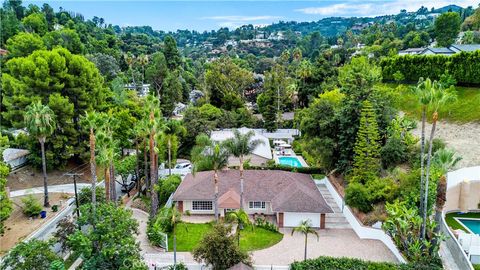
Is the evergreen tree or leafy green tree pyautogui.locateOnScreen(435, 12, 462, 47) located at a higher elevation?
leafy green tree pyautogui.locateOnScreen(435, 12, 462, 47)

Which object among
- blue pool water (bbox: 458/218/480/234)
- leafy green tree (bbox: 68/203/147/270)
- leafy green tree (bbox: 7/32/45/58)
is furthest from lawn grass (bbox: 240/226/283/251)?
leafy green tree (bbox: 7/32/45/58)

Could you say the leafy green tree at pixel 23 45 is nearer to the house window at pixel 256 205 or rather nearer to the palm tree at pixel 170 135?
the palm tree at pixel 170 135

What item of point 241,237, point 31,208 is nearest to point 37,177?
point 31,208

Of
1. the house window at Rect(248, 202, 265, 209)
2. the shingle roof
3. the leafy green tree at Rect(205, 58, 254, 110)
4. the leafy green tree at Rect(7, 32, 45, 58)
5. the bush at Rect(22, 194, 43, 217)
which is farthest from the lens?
the leafy green tree at Rect(205, 58, 254, 110)

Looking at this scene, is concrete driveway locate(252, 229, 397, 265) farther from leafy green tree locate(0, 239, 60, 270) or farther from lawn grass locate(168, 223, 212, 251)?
leafy green tree locate(0, 239, 60, 270)

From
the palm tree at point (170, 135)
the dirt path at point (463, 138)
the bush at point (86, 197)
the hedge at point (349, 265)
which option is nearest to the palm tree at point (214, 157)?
the palm tree at point (170, 135)

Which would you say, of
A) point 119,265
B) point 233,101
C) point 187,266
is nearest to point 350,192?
point 187,266

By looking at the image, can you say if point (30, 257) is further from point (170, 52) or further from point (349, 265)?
point (170, 52)
